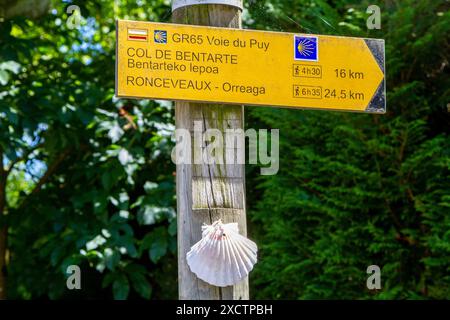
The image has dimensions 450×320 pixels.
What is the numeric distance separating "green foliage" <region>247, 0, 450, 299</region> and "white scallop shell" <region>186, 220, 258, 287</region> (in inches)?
97.6

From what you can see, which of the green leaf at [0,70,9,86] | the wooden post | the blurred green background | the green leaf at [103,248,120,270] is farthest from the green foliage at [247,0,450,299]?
the wooden post

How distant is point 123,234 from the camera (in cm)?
626

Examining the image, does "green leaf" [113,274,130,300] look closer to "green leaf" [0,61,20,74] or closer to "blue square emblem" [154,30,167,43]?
"green leaf" [0,61,20,74]

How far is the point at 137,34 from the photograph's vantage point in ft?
8.58

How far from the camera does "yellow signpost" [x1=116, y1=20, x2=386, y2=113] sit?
8.59ft

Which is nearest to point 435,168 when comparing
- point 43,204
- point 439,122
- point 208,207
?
point 439,122

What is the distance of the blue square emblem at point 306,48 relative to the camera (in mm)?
2783

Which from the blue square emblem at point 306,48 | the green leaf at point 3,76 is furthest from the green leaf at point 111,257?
the blue square emblem at point 306,48

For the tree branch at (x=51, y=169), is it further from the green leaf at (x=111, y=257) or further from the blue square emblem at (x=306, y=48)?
the blue square emblem at (x=306, y=48)

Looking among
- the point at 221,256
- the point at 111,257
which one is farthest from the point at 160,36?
the point at 111,257

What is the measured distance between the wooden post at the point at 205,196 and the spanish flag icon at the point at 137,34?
0.77 ft

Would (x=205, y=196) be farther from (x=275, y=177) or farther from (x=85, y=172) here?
(x=85, y=172)

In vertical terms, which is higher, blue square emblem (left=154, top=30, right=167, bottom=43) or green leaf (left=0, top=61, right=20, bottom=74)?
green leaf (left=0, top=61, right=20, bottom=74)

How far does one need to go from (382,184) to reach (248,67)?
2702mm
